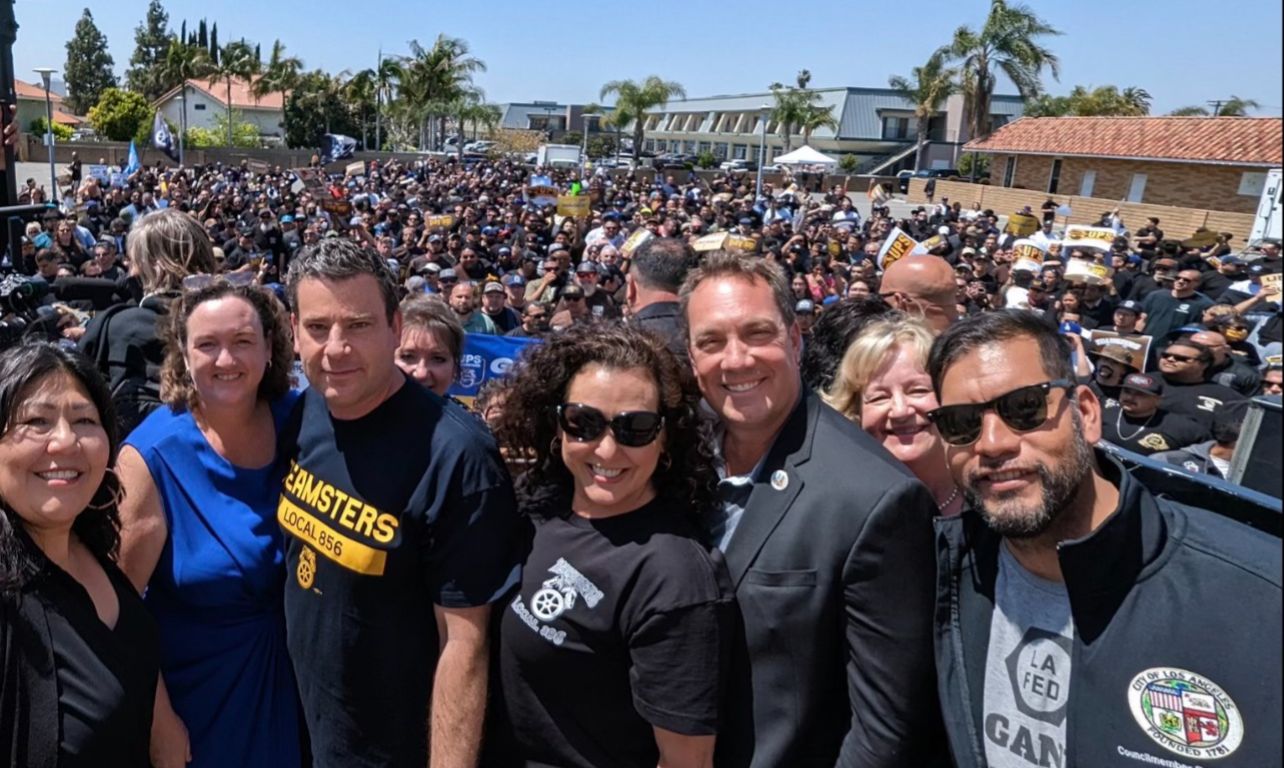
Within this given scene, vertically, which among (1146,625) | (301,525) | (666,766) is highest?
(1146,625)

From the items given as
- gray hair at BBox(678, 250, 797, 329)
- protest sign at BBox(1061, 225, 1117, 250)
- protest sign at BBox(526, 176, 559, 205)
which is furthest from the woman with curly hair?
protest sign at BBox(526, 176, 559, 205)

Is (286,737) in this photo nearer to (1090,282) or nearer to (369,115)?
(1090,282)

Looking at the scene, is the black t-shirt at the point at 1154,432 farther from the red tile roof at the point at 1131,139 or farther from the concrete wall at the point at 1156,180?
the concrete wall at the point at 1156,180

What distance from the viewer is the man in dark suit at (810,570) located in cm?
193

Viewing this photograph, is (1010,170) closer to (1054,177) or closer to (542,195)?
(1054,177)

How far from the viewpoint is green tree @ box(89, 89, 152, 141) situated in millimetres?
45625

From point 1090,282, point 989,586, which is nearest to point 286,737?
point 989,586

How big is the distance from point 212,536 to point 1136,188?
3535cm

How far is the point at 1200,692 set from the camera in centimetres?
169

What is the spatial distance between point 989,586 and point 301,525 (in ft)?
5.56

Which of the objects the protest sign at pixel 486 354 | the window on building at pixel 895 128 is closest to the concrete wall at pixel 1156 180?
the protest sign at pixel 486 354

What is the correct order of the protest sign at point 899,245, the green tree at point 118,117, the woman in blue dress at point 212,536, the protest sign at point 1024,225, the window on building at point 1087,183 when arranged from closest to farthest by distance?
the woman in blue dress at point 212,536 → the protest sign at point 899,245 → the protest sign at point 1024,225 → the window on building at point 1087,183 → the green tree at point 118,117

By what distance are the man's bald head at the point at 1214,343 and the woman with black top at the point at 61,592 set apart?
7.60 meters

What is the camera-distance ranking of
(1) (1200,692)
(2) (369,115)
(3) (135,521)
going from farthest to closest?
(2) (369,115) < (3) (135,521) < (1) (1200,692)
